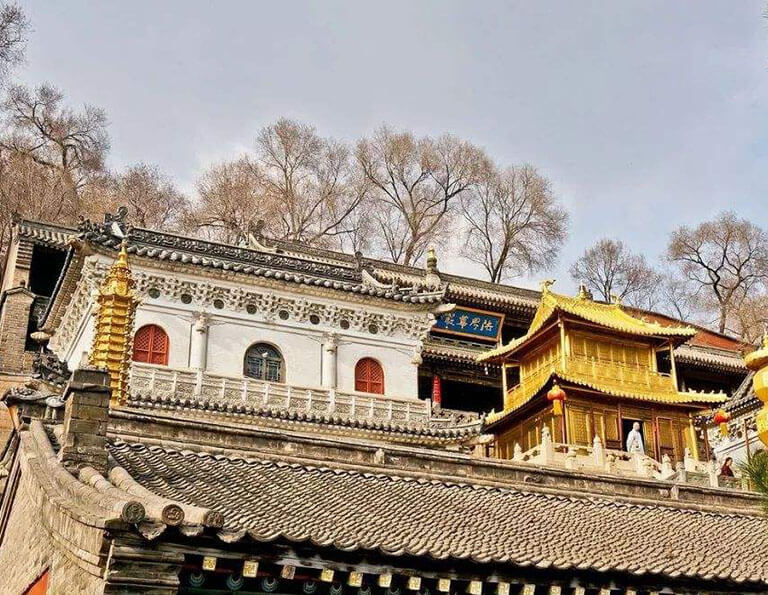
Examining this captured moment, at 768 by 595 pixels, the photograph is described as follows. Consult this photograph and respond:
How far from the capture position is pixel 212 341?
23.9m

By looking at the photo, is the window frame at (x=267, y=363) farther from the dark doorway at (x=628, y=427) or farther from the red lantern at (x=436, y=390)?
the dark doorway at (x=628, y=427)

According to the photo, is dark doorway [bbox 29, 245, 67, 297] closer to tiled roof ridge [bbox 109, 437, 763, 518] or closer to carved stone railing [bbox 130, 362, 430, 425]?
carved stone railing [bbox 130, 362, 430, 425]

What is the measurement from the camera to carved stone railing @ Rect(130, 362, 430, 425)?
21875mm

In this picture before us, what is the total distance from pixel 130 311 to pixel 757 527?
10.3 meters

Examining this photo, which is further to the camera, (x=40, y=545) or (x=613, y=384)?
(x=613, y=384)

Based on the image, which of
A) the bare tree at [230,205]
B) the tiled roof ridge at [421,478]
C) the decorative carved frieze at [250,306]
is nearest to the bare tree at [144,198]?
the bare tree at [230,205]

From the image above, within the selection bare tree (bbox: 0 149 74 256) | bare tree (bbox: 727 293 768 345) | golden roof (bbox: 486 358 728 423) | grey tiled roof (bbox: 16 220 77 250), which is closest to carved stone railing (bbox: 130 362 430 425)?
golden roof (bbox: 486 358 728 423)

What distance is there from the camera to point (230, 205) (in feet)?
140

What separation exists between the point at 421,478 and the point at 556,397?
13793mm

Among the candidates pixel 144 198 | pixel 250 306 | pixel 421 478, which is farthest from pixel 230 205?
pixel 421 478

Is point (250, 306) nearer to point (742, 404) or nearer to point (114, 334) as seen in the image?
point (114, 334)

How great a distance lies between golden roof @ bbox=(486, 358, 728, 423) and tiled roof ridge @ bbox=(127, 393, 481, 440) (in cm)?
431

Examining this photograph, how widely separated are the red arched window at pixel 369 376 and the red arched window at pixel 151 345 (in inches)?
210

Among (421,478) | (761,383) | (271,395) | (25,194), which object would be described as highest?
(25,194)
